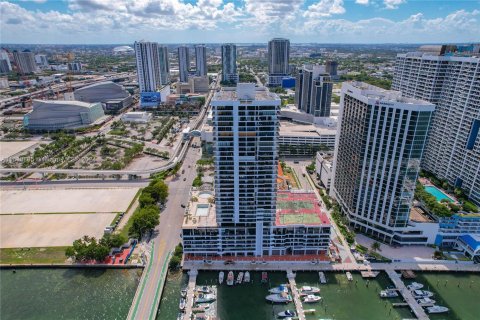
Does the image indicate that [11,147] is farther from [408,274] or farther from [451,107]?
[451,107]

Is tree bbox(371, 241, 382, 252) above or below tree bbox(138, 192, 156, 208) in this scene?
below

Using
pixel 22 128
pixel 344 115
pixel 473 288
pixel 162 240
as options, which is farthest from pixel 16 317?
pixel 22 128

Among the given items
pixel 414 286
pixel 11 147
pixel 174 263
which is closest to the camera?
pixel 414 286

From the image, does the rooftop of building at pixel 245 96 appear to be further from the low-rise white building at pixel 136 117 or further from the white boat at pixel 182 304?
the low-rise white building at pixel 136 117

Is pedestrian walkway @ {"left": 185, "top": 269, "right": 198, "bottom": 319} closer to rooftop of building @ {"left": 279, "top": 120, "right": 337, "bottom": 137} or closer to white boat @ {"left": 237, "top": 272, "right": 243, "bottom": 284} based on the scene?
white boat @ {"left": 237, "top": 272, "right": 243, "bottom": 284}

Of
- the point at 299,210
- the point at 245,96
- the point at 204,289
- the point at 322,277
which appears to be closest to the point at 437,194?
the point at 299,210

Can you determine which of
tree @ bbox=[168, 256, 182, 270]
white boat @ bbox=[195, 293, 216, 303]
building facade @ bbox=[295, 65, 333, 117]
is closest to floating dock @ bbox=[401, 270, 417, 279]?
white boat @ bbox=[195, 293, 216, 303]

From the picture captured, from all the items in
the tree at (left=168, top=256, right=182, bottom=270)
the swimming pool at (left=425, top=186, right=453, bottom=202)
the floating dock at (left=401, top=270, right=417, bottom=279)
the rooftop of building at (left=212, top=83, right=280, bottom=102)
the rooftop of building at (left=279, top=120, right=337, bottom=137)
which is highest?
the rooftop of building at (left=212, top=83, right=280, bottom=102)
